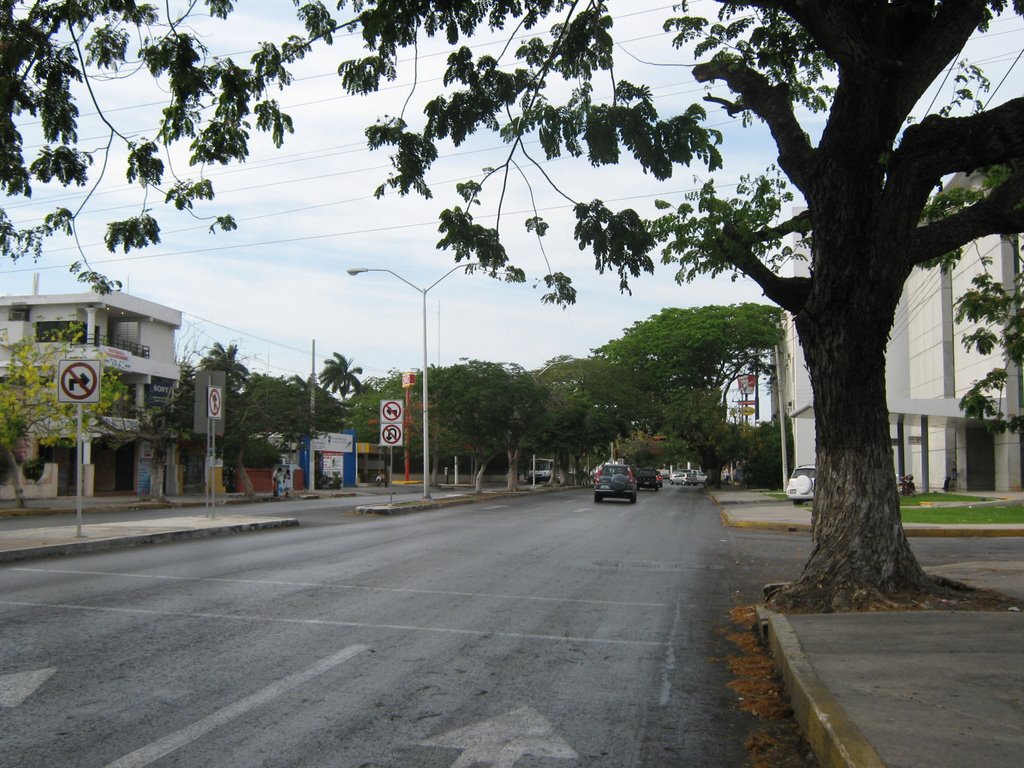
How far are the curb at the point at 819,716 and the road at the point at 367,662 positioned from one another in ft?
1.39

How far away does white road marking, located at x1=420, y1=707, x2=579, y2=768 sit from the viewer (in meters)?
4.68

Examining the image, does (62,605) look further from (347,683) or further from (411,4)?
(411,4)

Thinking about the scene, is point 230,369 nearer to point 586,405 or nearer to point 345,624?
point 586,405

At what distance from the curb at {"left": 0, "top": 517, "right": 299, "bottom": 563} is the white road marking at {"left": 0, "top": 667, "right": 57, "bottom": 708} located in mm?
7520

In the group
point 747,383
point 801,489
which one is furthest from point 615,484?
point 747,383

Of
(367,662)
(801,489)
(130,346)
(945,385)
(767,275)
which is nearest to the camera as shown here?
(367,662)

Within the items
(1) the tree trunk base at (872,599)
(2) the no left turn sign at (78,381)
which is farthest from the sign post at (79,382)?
(1) the tree trunk base at (872,599)

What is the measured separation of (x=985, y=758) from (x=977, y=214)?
6062 mm

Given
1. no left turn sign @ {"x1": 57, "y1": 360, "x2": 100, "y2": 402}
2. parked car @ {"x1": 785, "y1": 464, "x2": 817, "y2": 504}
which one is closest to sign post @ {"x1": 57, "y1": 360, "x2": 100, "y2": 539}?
no left turn sign @ {"x1": 57, "y1": 360, "x2": 100, "y2": 402}

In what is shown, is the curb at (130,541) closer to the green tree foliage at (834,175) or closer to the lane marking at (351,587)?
the lane marking at (351,587)

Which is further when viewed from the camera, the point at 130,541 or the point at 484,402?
the point at 484,402

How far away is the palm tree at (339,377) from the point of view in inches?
3669

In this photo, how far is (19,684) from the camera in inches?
233

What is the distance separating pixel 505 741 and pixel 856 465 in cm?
511
